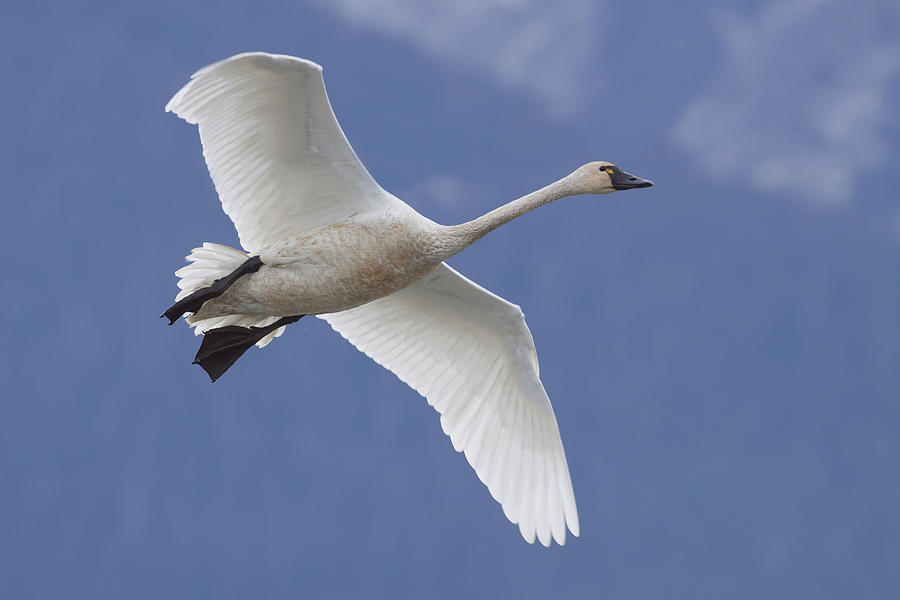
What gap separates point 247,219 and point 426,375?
2004mm

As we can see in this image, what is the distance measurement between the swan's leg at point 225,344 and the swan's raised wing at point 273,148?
2.15 feet

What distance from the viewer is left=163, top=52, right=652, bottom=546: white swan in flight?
33.2 ft

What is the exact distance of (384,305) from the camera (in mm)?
11641

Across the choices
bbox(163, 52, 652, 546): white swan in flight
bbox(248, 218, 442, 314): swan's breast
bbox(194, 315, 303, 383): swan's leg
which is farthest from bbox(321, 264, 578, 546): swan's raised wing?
bbox(248, 218, 442, 314): swan's breast

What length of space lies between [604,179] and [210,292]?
3070 mm

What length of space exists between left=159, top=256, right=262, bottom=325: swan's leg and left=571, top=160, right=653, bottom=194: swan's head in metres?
2.51

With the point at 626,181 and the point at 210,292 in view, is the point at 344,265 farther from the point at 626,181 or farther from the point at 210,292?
the point at 626,181

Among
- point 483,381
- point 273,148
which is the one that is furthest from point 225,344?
point 483,381

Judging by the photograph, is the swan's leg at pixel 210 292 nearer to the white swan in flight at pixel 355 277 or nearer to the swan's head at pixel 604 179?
the white swan in flight at pixel 355 277

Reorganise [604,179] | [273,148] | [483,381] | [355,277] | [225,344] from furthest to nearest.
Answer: [483,381] < [225,344] < [604,179] < [273,148] < [355,277]

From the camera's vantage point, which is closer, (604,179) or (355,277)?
(355,277)

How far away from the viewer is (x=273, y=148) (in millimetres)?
10500

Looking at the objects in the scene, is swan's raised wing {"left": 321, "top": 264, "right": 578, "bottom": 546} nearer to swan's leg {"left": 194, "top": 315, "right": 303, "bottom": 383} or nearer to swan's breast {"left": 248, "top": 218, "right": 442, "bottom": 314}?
swan's leg {"left": 194, "top": 315, "right": 303, "bottom": 383}

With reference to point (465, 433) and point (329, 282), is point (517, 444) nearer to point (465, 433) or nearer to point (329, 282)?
point (465, 433)
